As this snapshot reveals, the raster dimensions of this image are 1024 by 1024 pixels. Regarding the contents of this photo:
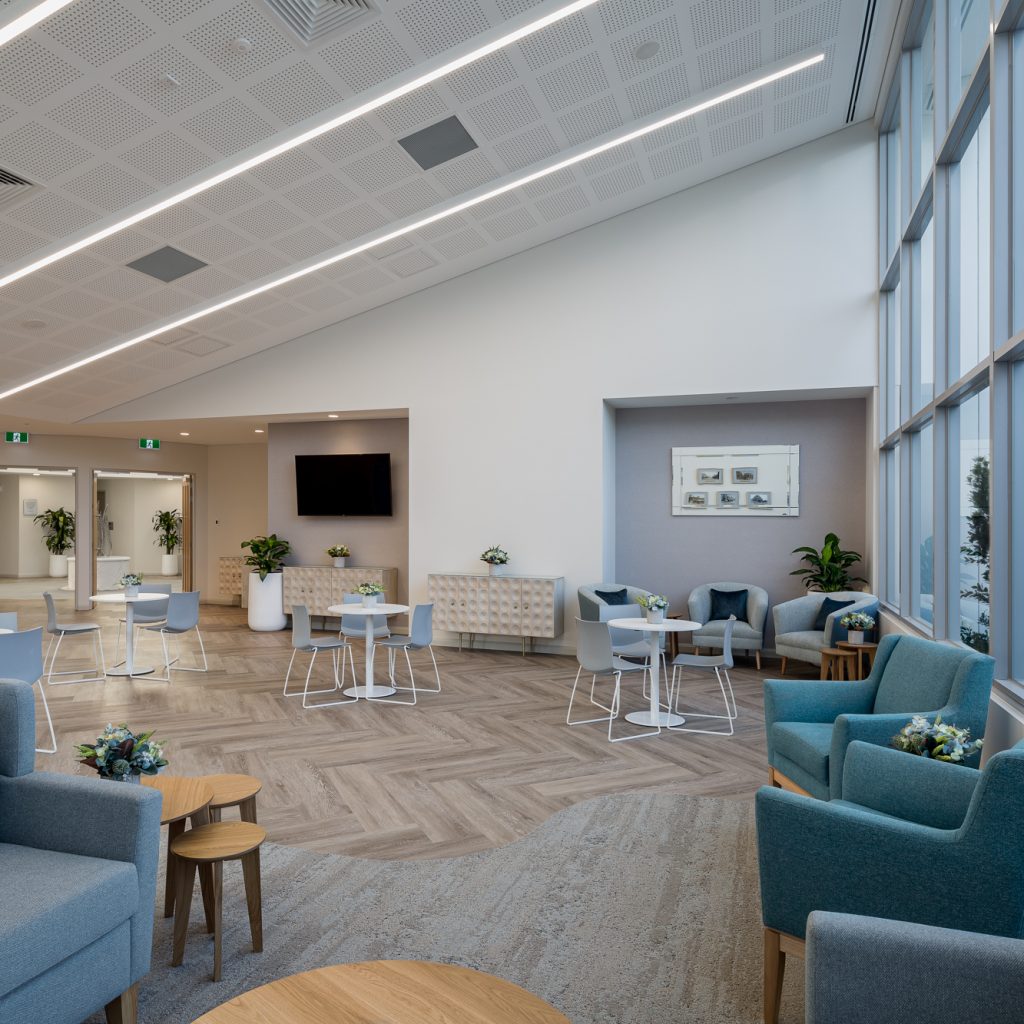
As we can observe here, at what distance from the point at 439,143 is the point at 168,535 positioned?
44.9ft

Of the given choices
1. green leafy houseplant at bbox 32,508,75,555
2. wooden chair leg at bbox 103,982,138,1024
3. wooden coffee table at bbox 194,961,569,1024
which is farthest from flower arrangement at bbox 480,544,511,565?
green leafy houseplant at bbox 32,508,75,555

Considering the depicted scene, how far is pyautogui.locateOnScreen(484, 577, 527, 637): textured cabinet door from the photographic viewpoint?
29.3ft

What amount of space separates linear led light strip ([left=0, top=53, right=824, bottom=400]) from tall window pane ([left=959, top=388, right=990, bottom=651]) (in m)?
3.94

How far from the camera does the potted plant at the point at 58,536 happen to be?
60.2 feet

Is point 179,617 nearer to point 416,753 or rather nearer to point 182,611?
point 182,611

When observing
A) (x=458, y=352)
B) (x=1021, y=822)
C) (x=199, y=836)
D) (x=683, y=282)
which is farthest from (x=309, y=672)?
(x=1021, y=822)

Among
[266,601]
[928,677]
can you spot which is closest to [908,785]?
[928,677]

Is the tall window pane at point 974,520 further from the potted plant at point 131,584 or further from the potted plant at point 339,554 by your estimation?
the potted plant at point 339,554

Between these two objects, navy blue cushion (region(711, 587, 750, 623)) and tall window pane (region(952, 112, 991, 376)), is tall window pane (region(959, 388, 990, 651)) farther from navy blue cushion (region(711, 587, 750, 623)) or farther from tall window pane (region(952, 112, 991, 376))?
navy blue cushion (region(711, 587, 750, 623))

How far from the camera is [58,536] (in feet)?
60.4

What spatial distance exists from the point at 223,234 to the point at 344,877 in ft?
19.3

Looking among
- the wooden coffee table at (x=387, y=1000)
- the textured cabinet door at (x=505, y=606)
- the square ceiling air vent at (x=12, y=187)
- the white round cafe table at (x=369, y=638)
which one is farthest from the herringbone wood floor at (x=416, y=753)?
the square ceiling air vent at (x=12, y=187)

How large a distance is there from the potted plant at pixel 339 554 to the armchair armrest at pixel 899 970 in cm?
923

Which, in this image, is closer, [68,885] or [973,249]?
[68,885]
